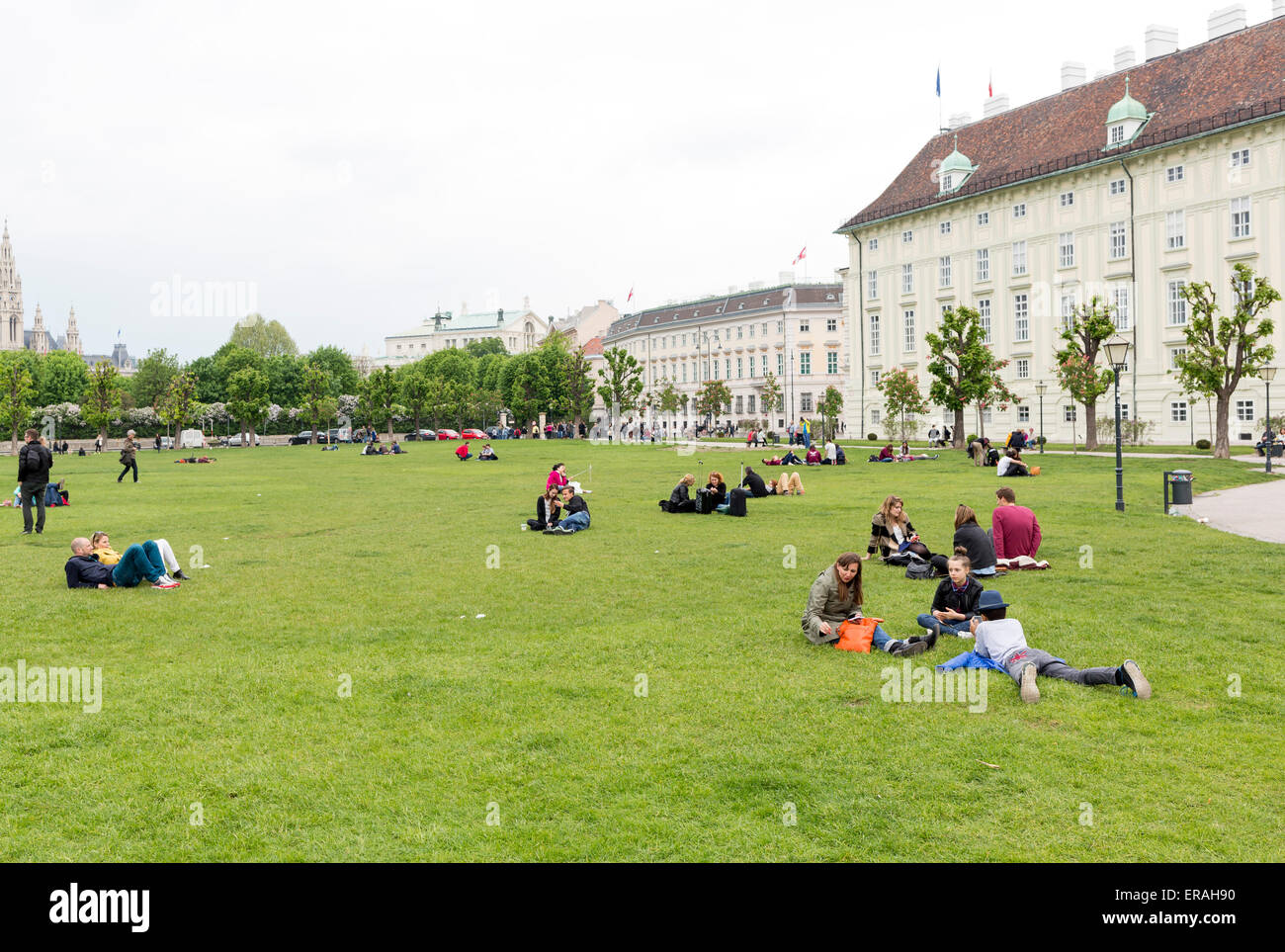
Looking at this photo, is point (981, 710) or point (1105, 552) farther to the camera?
point (1105, 552)

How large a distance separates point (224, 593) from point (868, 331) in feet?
238

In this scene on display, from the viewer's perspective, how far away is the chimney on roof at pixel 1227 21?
60.2 m

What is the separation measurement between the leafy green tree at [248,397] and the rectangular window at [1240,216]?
80.2 meters

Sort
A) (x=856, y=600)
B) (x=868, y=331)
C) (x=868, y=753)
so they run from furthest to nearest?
1. (x=868, y=331)
2. (x=856, y=600)
3. (x=868, y=753)

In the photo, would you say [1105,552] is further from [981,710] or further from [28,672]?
[28,672]

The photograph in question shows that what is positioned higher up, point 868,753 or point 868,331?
point 868,331

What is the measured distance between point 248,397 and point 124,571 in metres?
89.7

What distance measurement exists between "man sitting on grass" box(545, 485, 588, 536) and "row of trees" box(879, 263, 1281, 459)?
32591 mm

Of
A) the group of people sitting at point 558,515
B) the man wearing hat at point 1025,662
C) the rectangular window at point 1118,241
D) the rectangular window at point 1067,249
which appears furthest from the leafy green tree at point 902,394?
the man wearing hat at point 1025,662

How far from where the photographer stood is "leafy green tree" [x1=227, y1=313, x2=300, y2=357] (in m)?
129

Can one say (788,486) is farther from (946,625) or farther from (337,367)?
(337,367)

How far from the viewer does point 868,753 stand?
7.20 metres

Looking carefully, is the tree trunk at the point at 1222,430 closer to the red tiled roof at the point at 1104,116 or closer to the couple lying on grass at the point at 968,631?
the red tiled roof at the point at 1104,116
